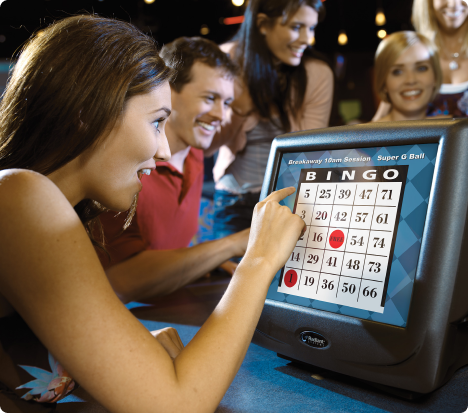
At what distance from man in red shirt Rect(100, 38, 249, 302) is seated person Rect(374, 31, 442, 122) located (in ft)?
2.03

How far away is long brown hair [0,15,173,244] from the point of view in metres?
0.54

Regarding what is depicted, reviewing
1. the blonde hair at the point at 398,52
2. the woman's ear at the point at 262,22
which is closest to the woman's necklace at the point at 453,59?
the blonde hair at the point at 398,52

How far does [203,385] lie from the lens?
1.46 ft

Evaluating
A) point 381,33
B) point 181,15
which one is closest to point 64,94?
point 181,15

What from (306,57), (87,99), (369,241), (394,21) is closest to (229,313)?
(369,241)

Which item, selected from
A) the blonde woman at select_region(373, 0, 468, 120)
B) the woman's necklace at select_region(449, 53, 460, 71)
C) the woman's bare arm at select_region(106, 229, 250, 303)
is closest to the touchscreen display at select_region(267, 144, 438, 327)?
the woman's bare arm at select_region(106, 229, 250, 303)

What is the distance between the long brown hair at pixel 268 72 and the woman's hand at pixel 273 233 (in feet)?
3.42

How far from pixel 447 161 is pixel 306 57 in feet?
4.37

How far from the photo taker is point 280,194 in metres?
0.65

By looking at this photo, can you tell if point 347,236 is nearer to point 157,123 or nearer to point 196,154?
point 157,123

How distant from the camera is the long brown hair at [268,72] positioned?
5.17 feet

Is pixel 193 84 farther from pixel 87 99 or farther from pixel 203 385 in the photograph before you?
pixel 203 385

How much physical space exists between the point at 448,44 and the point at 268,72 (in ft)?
2.64

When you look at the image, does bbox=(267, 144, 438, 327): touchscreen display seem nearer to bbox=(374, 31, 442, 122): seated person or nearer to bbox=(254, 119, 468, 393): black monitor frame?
bbox=(254, 119, 468, 393): black monitor frame
